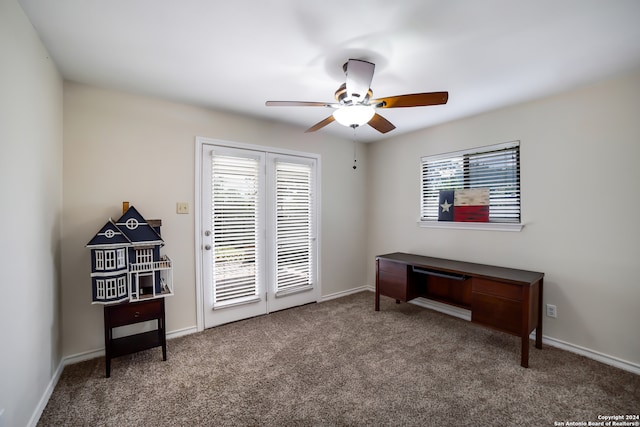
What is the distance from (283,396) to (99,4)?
2626 mm

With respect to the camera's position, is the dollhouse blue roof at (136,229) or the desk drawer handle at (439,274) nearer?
the dollhouse blue roof at (136,229)

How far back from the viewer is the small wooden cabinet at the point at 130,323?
217 cm

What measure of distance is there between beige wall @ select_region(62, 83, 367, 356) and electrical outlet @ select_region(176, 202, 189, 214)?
4 cm

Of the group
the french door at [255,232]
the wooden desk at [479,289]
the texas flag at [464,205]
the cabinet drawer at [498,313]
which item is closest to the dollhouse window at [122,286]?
the french door at [255,232]

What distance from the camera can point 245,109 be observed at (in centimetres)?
302

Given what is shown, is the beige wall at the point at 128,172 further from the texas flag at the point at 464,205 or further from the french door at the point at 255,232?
the texas flag at the point at 464,205

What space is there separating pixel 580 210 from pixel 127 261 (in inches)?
155

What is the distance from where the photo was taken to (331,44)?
1.85m

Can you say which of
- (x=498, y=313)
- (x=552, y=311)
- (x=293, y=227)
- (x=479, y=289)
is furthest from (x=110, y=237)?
(x=552, y=311)

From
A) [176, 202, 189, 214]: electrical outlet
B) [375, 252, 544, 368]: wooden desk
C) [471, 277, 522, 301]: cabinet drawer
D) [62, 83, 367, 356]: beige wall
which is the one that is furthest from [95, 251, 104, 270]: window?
[471, 277, 522, 301]: cabinet drawer

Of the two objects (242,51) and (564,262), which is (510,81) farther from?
(242,51)

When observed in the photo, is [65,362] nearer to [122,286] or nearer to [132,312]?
[132,312]

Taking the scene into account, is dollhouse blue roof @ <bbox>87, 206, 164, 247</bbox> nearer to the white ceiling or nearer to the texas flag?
the white ceiling

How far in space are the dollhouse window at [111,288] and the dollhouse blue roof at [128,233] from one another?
0.94 ft
